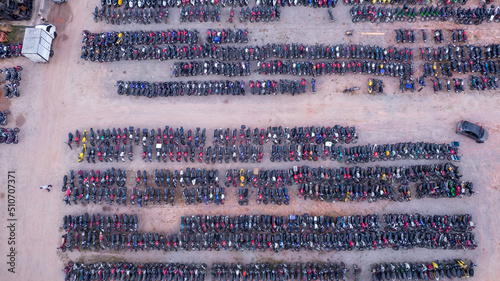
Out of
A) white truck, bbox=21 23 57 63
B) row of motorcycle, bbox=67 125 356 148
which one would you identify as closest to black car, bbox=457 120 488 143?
row of motorcycle, bbox=67 125 356 148

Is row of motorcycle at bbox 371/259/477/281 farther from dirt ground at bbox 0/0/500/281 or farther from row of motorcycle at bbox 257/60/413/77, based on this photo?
row of motorcycle at bbox 257/60/413/77

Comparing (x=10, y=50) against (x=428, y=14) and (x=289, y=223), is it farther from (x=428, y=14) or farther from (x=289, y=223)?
(x=428, y=14)

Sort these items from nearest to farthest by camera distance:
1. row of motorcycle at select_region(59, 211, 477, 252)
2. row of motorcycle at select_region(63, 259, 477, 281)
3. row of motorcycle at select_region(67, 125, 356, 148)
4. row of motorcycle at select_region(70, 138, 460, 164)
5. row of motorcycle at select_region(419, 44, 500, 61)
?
row of motorcycle at select_region(63, 259, 477, 281)
row of motorcycle at select_region(59, 211, 477, 252)
row of motorcycle at select_region(70, 138, 460, 164)
row of motorcycle at select_region(67, 125, 356, 148)
row of motorcycle at select_region(419, 44, 500, 61)

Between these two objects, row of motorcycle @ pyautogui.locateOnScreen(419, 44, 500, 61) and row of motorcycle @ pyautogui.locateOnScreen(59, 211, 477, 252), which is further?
row of motorcycle @ pyautogui.locateOnScreen(419, 44, 500, 61)

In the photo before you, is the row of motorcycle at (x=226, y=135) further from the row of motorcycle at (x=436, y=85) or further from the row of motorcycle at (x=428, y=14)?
the row of motorcycle at (x=428, y=14)

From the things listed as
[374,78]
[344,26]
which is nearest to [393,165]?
[374,78]

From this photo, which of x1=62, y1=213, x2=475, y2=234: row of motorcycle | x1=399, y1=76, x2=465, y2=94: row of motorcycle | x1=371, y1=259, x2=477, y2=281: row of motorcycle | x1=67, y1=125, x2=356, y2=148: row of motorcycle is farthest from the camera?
x1=399, y1=76, x2=465, y2=94: row of motorcycle

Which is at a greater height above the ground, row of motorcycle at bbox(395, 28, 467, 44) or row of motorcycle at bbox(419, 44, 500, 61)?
row of motorcycle at bbox(395, 28, 467, 44)
